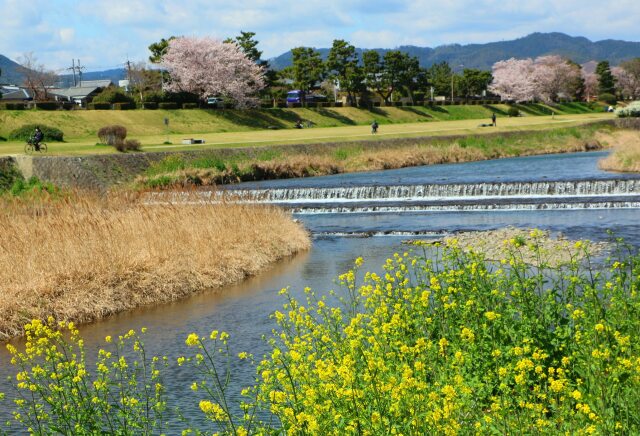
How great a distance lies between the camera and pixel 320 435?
253 inches

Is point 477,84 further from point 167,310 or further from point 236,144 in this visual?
point 167,310

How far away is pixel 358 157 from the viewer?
56906 millimetres

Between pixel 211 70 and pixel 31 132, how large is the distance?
99.4 ft

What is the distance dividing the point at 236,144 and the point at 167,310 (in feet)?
136

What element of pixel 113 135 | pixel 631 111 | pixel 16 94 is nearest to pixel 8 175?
pixel 113 135

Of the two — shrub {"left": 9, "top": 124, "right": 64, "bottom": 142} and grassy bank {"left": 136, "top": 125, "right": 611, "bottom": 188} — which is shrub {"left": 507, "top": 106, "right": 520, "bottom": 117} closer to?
grassy bank {"left": 136, "top": 125, "right": 611, "bottom": 188}

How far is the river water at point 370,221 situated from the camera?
16.7 meters

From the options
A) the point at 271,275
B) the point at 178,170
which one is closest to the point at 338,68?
the point at 178,170

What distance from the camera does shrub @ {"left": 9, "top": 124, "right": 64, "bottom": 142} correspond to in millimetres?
64812

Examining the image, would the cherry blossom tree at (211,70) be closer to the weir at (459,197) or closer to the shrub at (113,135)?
the shrub at (113,135)

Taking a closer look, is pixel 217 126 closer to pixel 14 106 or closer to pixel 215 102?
pixel 215 102

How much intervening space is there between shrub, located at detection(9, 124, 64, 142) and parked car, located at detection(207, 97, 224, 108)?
27.5 meters

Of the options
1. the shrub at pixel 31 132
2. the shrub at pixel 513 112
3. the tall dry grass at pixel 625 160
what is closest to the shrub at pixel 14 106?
the shrub at pixel 31 132

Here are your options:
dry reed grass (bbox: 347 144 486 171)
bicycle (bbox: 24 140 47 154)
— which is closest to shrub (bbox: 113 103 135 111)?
bicycle (bbox: 24 140 47 154)
